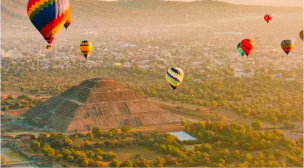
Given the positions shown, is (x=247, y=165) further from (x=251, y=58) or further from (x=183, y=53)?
(x=183, y=53)

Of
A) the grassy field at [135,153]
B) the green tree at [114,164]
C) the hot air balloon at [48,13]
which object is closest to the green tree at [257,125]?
the grassy field at [135,153]

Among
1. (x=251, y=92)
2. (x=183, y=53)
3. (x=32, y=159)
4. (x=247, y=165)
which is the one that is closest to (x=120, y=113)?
(x=32, y=159)

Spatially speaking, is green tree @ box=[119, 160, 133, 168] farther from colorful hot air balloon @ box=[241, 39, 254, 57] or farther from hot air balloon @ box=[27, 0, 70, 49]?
colorful hot air balloon @ box=[241, 39, 254, 57]

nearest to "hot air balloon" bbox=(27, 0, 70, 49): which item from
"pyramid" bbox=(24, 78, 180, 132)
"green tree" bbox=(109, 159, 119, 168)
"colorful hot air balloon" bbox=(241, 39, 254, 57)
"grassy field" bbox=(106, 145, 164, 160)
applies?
"green tree" bbox=(109, 159, 119, 168)

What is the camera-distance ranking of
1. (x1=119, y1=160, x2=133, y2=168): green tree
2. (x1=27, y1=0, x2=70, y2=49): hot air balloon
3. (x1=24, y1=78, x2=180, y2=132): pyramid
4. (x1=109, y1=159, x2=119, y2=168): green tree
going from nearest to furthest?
1. (x1=27, y1=0, x2=70, y2=49): hot air balloon
2. (x1=119, y1=160, x2=133, y2=168): green tree
3. (x1=109, y1=159, x2=119, y2=168): green tree
4. (x1=24, y1=78, x2=180, y2=132): pyramid

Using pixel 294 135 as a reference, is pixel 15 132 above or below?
below

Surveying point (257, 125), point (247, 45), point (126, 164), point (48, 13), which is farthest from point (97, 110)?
point (247, 45)
